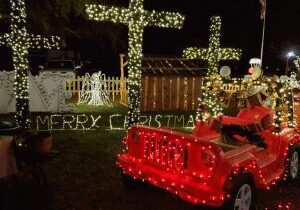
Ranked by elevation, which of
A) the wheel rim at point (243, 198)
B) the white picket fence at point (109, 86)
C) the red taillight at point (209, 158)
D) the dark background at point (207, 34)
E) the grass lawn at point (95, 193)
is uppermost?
the dark background at point (207, 34)

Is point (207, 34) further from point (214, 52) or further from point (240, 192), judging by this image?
point (240, 192)

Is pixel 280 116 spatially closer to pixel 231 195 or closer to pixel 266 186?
pixel 266 186

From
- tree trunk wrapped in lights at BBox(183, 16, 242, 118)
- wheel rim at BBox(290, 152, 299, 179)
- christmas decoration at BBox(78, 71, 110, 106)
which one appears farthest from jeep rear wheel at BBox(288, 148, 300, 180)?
christmas decoration at BBox(78, 71, 110, 106)

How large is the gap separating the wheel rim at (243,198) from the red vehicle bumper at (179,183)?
487mm

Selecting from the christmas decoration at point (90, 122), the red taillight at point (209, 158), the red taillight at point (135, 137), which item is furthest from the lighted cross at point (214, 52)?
the red taillight at point (209, 158)

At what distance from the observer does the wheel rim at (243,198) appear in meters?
5.64

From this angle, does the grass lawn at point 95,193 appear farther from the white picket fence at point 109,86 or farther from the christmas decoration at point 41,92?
the white picket fence at point 109,86

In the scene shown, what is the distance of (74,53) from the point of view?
103ft

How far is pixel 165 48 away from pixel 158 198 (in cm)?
2462

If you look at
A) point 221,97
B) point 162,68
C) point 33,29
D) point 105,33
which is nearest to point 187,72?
Answer: point 162,68

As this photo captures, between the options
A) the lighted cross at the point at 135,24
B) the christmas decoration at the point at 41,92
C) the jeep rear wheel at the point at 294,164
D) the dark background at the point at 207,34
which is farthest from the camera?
the dark background at the point at 207,34

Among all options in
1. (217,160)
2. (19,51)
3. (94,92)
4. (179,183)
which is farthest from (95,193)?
(94,92)

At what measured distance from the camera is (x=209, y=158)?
537 cm

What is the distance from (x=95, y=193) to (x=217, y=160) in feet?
8.05
